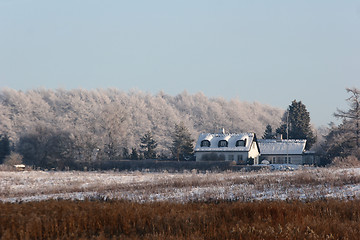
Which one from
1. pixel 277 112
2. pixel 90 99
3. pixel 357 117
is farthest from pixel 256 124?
pixel 357 117

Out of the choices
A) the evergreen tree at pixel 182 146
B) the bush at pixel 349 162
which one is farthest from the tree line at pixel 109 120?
the bush at pixel 349 162

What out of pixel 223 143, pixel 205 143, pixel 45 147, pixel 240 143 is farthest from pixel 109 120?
pixel 240 143

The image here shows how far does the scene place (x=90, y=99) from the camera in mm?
151625

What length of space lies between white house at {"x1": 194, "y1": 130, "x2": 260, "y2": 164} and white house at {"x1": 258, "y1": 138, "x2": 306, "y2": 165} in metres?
1.80

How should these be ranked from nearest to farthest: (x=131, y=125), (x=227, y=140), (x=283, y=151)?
(x=227, y=140) < (x=283, y=151) < (x=131, y=125)

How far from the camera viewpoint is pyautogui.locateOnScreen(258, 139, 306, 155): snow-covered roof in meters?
72.8

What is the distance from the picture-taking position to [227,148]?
71.7 meters

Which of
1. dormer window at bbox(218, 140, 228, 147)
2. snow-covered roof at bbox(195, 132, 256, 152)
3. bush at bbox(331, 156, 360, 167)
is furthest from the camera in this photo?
dormer window at bbox(218, 140, 228, 147)

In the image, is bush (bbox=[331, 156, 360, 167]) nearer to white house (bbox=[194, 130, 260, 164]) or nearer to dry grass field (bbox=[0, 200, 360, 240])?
white house (bbox=[194, 130, 260, 164])

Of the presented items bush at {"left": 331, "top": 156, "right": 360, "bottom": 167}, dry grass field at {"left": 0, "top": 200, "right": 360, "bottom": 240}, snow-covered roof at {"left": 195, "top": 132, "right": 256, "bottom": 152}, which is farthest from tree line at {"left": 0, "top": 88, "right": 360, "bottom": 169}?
dry grass field at {"left": 0, "top": 200, "right": 360, "bottom": 240}

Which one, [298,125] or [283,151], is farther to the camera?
[298,125]

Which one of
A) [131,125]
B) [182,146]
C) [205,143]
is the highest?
[131,125]

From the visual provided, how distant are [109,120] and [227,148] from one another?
2552 centimetres

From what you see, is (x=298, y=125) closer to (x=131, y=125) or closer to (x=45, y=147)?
(x=45, y=147)
